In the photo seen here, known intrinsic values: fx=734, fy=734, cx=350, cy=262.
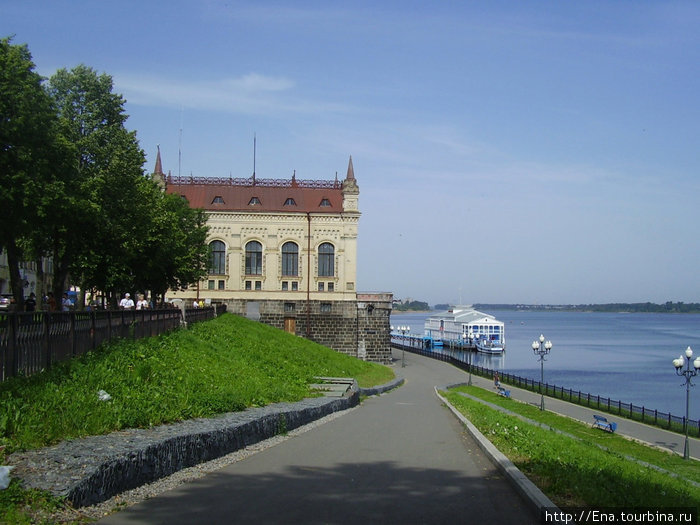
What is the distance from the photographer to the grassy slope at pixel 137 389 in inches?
403

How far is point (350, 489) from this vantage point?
10078 mm

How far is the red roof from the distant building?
30 centimetres

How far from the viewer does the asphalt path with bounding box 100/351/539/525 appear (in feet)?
27.9

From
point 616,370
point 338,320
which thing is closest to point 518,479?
point 338,320

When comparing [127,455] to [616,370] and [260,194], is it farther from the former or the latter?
[616,370]

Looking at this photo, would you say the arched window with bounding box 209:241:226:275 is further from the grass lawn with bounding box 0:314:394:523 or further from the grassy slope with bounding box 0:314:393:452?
the grass lawn with bounding box 0:314:394:523

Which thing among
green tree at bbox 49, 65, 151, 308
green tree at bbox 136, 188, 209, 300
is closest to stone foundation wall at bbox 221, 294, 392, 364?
green tree at bbox 136, 188, 209, 300

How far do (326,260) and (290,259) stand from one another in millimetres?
3503

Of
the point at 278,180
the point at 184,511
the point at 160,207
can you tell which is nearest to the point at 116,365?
the point at 184,511

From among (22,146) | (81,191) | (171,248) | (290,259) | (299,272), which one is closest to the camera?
(22,146)

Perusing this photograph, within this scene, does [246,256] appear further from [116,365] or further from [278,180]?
[116,365]

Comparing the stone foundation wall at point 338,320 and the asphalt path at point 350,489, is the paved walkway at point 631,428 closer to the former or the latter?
the stone foundation wall at point 338,320

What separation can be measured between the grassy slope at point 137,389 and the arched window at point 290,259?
142 ft

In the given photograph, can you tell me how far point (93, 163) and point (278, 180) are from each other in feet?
125
